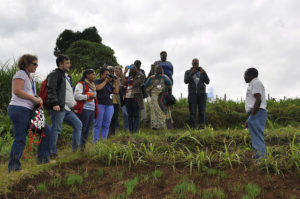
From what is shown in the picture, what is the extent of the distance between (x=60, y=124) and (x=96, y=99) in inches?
46.0

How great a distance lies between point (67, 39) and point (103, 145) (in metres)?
29.7

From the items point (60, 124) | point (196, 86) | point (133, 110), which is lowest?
point (60, 124)

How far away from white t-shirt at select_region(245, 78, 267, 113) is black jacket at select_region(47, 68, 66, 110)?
3.14 metres

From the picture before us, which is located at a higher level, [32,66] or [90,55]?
[90,55]

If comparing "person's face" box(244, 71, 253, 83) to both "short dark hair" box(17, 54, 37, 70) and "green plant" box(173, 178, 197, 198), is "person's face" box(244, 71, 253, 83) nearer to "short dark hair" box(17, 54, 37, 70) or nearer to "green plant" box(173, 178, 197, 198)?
"green plant" box(173, 178, 197, 198)

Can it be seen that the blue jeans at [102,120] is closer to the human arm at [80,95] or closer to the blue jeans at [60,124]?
the human arm at [80,95]

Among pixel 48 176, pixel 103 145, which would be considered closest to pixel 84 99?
pixel 103 145

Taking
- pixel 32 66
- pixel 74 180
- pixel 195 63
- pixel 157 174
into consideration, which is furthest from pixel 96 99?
pixel 195 63

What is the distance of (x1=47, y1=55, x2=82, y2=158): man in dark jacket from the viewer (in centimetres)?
512

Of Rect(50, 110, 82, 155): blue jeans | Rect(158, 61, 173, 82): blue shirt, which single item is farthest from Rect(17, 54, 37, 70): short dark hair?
Rect(158, 61, 173, 82): blue shirt

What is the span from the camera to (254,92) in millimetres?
4863

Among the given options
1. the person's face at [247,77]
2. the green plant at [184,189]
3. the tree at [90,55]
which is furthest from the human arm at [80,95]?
the tree at [90,55]

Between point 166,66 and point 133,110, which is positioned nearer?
point 133,110

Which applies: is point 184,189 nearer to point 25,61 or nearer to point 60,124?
point 60,124
